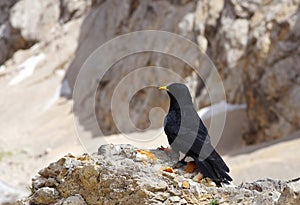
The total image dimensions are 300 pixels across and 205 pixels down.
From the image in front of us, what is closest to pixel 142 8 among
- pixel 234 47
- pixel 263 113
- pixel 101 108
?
pixel 101 108

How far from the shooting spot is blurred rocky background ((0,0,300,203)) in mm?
18250

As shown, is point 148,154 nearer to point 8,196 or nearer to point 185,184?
point 185,184

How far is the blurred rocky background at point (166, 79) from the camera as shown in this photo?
1825cm

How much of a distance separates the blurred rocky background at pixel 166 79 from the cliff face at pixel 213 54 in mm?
37

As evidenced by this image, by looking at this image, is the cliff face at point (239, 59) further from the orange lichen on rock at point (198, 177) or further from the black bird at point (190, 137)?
the orange lichen on rock at point (198, 177)

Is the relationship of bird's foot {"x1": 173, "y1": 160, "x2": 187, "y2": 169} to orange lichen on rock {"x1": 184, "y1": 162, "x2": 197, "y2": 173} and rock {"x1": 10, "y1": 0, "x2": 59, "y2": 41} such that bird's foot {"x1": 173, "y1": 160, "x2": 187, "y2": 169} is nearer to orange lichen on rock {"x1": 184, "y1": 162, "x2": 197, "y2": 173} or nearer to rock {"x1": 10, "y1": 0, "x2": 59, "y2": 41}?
orange lichen on rock {"x1": 184, "y1": 162, "x2": 197, "y2": 173}

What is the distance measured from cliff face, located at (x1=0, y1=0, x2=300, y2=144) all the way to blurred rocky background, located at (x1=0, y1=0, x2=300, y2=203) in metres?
0.04

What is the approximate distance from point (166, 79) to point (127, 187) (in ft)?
62.6

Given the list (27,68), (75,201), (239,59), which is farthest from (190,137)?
(27,68)


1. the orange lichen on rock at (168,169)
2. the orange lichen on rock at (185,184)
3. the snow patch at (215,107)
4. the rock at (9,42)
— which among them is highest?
the orange lichen on rock at (168,169)

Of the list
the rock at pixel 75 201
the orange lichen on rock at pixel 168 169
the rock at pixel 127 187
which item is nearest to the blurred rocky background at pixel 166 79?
the rock at pixel 127 187

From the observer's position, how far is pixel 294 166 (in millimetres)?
13914

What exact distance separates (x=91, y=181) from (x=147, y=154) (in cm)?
67

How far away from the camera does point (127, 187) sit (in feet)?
14.0
